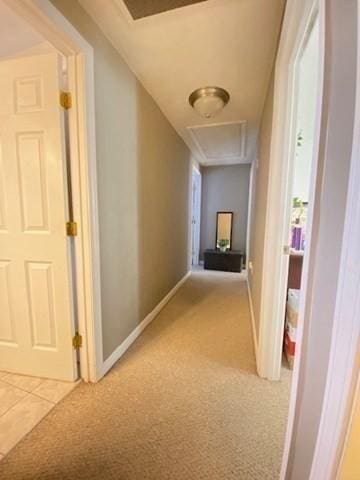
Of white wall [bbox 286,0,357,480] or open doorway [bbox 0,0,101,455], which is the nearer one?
white wall [bbox 286,0,357,480]

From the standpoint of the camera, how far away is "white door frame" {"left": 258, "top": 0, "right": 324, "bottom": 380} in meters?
1.33

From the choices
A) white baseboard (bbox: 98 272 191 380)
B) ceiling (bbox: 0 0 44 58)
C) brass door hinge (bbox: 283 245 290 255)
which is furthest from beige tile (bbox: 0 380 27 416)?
ceiling (bbox: 0 0 44 58)

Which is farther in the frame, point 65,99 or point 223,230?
point 223,230

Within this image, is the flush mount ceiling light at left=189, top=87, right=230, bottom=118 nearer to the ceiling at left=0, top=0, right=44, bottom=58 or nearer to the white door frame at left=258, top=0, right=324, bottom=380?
the white door frame at left=258, top=0, right=324, bottom=380

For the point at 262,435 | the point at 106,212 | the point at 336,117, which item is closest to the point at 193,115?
the point at 106,212

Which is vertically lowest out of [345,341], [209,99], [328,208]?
[345,341]

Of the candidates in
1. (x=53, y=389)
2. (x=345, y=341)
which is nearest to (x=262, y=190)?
(x=345, y=341)

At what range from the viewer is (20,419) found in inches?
49.3

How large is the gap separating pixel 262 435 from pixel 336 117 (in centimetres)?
148

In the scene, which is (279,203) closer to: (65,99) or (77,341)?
(65,99)

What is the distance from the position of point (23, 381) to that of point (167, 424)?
107 cm

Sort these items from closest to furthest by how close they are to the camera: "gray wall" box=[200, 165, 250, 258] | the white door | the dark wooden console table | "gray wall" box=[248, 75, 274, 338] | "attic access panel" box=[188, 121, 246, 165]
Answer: the white door
"gray wall" box=[248, 75, 274, 338]
"attic access panel" box=[188, 121, 246, 165]
the dark wooden console table
"gray wall" box=[200, 165, 250, 258]

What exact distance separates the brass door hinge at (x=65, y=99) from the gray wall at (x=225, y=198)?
4.05m

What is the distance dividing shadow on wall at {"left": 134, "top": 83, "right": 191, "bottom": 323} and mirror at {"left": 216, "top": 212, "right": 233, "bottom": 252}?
67.4 inches
